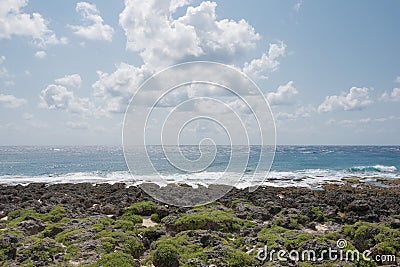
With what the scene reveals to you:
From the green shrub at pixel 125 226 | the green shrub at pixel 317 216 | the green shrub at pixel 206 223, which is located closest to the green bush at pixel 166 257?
the green shrub at pixel 125 226

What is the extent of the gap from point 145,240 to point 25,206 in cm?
1083

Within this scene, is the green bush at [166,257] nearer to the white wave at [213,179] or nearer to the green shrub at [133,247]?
the green shrub at [133,247]

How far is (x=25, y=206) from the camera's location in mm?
17547

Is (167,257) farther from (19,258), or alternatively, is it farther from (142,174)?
(142,174)

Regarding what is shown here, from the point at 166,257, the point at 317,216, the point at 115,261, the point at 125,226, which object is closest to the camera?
the point at 115,261

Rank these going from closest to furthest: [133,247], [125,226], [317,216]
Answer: [133,247], [125,226], [317,216]

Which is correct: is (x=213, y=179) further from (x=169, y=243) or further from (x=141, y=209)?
(x=169, y=243)

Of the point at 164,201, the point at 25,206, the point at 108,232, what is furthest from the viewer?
the point at 164,201

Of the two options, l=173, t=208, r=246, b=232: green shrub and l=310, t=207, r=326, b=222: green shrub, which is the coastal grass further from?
l=310, t=207, r=326, b=222: green shrub

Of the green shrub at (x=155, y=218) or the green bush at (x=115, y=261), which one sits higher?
the green bush at (x=115, y=261)

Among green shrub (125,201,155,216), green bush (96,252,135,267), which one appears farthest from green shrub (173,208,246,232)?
green bush (96,252,135,267)

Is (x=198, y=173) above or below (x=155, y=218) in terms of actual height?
below

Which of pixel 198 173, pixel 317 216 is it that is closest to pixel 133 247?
pixel 317 216

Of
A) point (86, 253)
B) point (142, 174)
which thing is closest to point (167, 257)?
point (86, 253)
